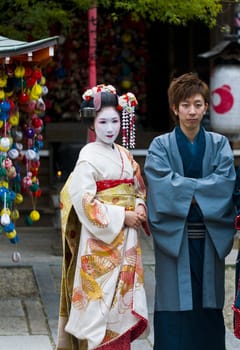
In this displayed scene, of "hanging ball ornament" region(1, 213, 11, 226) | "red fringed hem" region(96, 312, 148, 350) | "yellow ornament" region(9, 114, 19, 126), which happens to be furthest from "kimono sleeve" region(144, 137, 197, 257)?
"yellow ornament" region(9, 114, 19, 126)

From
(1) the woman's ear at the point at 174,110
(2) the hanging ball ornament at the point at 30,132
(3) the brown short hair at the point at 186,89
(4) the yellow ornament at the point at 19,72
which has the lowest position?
(2) the hanging ball ornament at the point at 30,132

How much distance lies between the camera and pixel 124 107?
5102mm

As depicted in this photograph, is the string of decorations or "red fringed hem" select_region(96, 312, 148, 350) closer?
"red fringed hem" select_region(96, 312, 148, 350)

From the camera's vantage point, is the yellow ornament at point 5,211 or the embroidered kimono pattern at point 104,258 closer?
the embroidered kimono pattern at point 104,258

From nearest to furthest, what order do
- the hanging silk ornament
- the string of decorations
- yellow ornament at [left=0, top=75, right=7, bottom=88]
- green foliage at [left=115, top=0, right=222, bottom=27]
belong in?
the hanging silk ornament, yellow ornament at [left=0, top=75, right=7, bottom=88], the string of decorations, green foliage at [left=115, top=0, right=222, bottom=27]

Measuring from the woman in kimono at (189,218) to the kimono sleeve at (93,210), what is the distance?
21cm

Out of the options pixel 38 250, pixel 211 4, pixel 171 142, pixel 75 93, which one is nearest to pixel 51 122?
pixel 75 93

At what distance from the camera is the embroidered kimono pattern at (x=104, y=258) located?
15.9 ft

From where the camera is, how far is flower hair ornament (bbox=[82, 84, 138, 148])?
4.99 metres

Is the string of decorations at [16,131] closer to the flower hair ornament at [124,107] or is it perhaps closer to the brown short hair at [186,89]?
the flower hair ornament at [124,107]

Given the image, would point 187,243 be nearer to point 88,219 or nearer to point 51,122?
point 88,219

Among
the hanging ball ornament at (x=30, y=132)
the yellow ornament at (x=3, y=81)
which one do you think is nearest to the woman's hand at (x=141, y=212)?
the yellow ornament at (x=3, y=81)

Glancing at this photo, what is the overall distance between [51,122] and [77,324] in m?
8.71

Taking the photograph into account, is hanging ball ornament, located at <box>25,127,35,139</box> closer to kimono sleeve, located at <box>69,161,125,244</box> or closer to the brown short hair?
kimono sleeve, located at <box>69,161,125,244</box>
